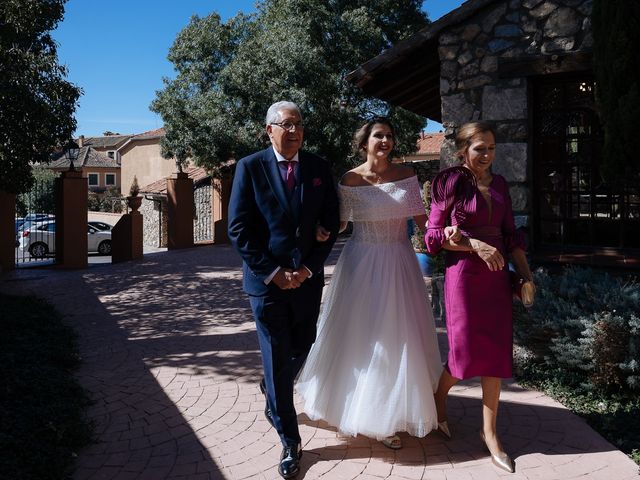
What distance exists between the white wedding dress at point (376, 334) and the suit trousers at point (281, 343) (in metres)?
0.29

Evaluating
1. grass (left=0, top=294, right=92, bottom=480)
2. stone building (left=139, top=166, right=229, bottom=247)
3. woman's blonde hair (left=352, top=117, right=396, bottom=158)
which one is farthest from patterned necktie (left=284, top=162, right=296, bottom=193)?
stone building (left=139, top=166, right=229, bottom=247)

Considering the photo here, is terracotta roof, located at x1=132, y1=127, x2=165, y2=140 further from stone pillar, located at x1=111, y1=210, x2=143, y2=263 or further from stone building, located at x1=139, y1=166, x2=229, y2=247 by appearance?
stone pillar, located at x1=111, y1=210, x2=143, y2=263

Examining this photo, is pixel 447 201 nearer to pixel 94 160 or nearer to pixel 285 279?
pixel 285 279

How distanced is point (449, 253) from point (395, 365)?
0.70 m

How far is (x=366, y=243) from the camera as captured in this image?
349cm

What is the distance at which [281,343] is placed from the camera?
3131mm

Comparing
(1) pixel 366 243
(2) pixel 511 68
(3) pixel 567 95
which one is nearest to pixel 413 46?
(2) pixel 511 68

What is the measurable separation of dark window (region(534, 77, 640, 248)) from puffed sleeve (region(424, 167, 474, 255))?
10.6 ft

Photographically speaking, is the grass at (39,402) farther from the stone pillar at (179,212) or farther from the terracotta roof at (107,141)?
the terracotta roof at (107,141)

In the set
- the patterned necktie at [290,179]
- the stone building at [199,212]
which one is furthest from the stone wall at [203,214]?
the patterned necktie at [290,179]

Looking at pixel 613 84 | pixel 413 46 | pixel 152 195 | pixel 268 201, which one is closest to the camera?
pixel 268 201

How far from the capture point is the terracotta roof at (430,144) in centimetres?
3401

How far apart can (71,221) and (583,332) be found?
10643mm

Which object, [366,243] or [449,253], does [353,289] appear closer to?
[366,243]
